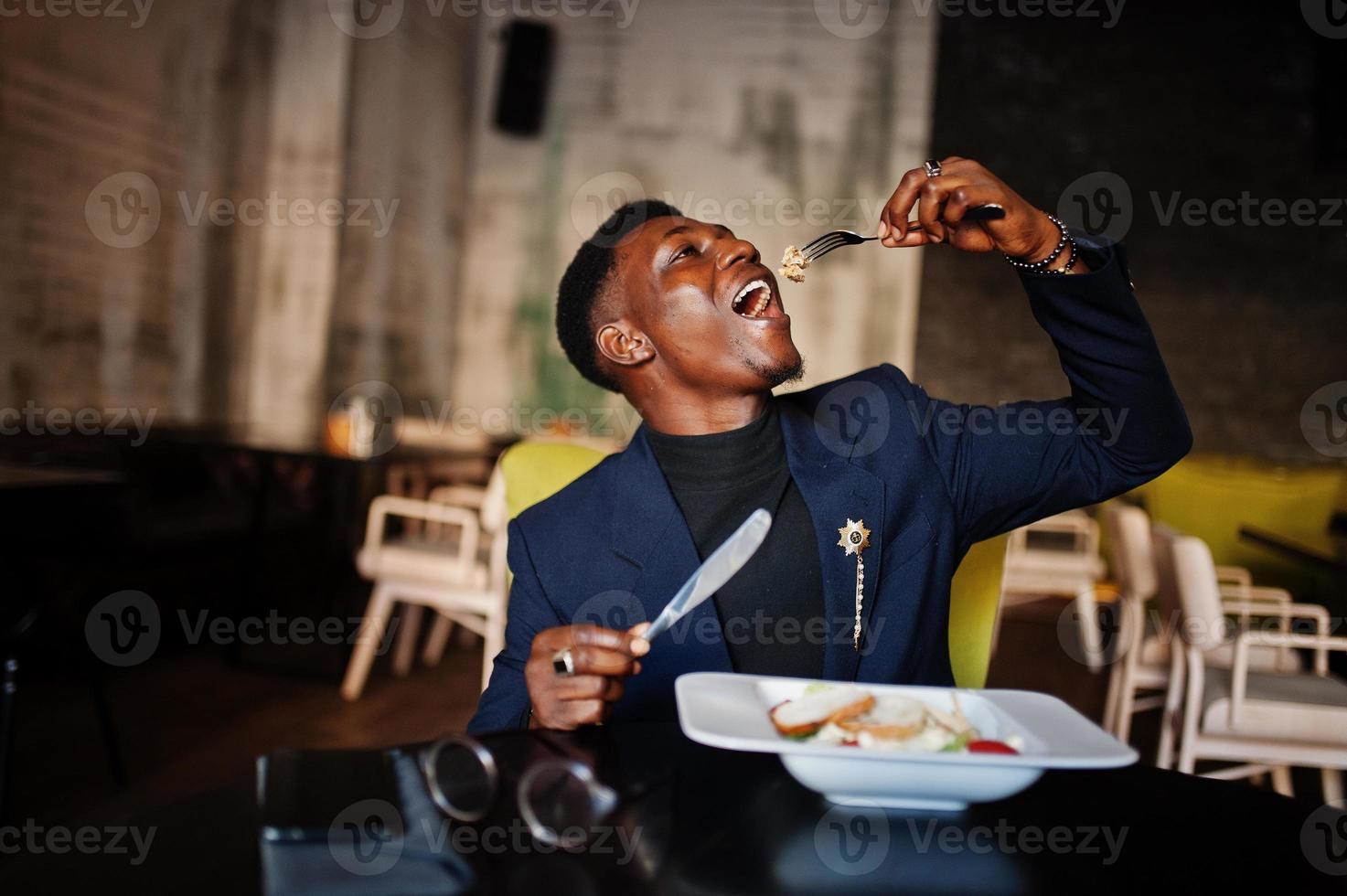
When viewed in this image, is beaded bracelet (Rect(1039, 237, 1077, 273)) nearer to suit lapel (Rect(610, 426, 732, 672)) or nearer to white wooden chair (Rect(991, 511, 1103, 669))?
suit lapel (Rect(610, 426, 732, 672))

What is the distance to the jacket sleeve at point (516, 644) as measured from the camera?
3.75 feet

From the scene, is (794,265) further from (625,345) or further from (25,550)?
(25,550)

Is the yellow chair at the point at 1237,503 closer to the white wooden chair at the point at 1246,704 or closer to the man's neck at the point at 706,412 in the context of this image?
the white wooden chair at the point at 1246,704

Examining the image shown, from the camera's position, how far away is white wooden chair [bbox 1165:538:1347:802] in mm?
2191

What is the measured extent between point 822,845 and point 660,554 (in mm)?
614

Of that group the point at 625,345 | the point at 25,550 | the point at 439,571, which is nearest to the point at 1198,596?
the point at 625,345

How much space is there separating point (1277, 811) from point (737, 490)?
2.48ft

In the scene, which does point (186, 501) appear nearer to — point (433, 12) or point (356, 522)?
point (356, 522)

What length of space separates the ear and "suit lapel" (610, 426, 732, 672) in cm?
20

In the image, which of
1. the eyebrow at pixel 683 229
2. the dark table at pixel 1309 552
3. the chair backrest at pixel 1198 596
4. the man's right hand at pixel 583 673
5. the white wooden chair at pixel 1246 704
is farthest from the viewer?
the dark table at pixel 1309 552

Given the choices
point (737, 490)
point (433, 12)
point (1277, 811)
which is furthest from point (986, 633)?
point (433, 12)

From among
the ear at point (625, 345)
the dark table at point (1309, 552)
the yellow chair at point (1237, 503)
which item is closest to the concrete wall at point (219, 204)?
the ear at point (625, 345)

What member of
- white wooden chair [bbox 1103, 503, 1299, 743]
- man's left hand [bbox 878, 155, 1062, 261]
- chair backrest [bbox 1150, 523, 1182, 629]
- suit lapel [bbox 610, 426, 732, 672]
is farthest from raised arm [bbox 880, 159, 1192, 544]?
white wooden chair [bbox 1103, 503, 1299, 743]

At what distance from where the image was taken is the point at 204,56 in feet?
15.5
